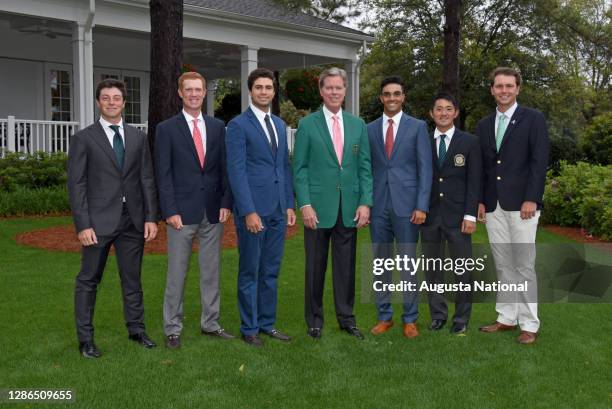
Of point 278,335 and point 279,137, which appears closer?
point 279,137

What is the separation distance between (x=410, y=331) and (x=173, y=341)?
6.57 ft

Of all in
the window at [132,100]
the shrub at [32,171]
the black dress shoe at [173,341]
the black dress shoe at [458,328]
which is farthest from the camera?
the window at [132,100]

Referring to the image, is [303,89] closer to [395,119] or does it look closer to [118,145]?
[395,119]

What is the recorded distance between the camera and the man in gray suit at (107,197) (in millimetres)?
4957

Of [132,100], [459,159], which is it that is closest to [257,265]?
[459,159]

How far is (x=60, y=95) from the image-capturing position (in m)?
17.6

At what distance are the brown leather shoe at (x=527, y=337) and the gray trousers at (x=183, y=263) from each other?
102 inches

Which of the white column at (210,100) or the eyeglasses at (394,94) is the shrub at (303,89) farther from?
the eyeglasses at (394,94)

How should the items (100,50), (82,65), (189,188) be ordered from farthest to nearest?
1. (100,50)
2. (82,65)
3. (189,188)

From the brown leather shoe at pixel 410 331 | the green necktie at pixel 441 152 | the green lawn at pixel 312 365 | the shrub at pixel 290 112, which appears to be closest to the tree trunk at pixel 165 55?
the green lawn at pixel 312 365

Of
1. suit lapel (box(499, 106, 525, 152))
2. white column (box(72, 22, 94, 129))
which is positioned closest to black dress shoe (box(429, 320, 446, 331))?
suit lapel (box(499, 106, 525, 152))

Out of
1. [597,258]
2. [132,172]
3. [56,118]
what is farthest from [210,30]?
[132,172]

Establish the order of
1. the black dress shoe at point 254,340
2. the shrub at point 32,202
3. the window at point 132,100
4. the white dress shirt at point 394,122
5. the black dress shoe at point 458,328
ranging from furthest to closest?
1. the window at point 132,100
2. the shrub at point 32,202
3. the black dress shoe at point 458,328
4. the white dress shirt at point 394,122
5. the black dress shoe at point 254,340

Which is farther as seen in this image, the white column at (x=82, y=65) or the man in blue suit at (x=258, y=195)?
the white column at (x=82, y=65)
